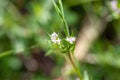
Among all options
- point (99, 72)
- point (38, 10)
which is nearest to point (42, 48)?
point (38, 10)

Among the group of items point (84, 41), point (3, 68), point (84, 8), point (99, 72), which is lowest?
point (99, 72)

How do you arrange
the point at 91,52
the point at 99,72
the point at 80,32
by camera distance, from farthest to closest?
the point at 80,32
the point at 91,52
the point at 99,72

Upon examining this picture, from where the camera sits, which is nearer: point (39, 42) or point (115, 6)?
point (115, 6)

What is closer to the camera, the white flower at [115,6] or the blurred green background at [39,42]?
the white flower at [115,6]

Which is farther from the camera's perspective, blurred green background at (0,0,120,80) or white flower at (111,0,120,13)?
blurred green background at (0,0,120,80)

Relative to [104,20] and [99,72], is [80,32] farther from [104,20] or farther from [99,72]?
[99,72]

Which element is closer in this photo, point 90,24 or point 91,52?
point 91,52

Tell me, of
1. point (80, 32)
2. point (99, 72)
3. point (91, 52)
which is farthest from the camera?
point (80, 32)

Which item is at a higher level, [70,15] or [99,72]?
[70,15]
